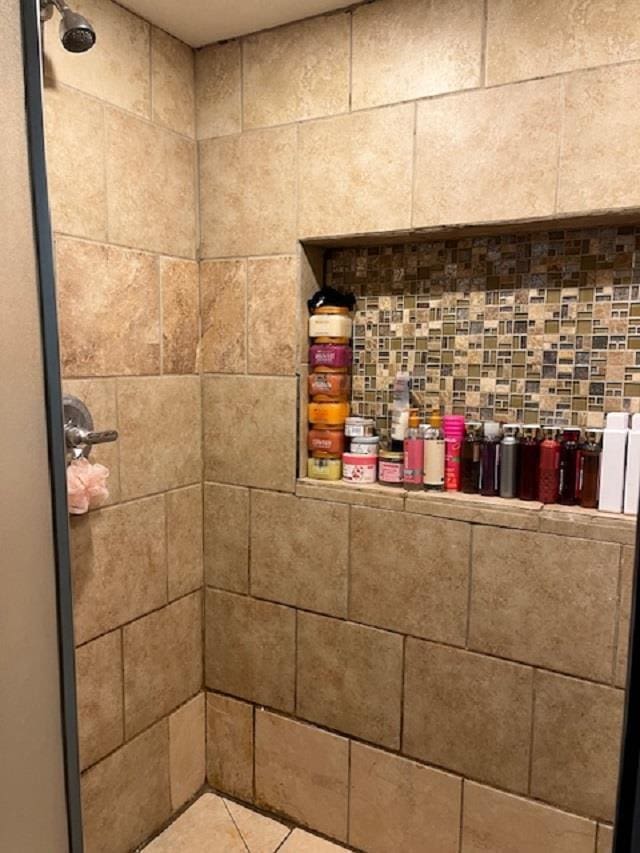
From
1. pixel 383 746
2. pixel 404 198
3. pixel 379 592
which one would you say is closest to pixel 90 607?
pixel 379 592

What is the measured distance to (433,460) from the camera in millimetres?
1535

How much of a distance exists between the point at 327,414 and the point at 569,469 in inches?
24.1

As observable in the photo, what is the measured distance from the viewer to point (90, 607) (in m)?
1.51

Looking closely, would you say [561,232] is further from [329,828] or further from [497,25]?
[329,828]

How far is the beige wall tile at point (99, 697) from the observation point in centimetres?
150

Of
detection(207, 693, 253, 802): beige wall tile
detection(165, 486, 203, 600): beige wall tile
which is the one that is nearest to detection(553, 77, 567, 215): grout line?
detection(165, 486, 203, 600): beige wall tile

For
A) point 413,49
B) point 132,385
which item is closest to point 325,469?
point 132,385

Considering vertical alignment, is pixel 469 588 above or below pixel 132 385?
below

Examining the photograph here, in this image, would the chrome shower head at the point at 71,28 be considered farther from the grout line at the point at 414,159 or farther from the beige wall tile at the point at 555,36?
the beige wall tile at the point at 555,36

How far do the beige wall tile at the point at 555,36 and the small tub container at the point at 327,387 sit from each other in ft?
2.50

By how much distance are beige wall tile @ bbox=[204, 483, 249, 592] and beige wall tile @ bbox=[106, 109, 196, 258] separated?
678 millimetres

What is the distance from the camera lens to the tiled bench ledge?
1.32 metres

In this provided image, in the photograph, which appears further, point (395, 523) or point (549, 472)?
point (395, 523)

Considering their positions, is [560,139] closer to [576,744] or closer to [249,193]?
[249,193]
